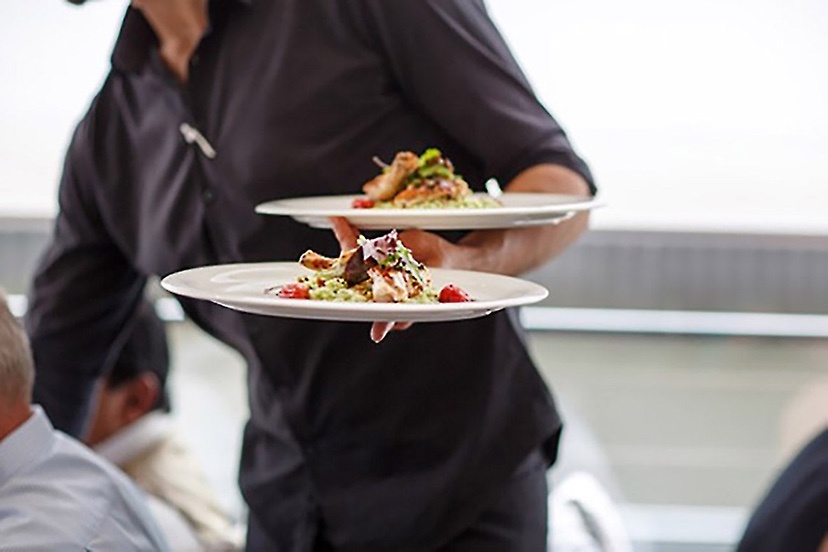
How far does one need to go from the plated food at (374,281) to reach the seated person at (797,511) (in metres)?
0.88

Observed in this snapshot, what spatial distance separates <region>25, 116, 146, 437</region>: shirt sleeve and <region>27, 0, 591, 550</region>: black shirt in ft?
0.89

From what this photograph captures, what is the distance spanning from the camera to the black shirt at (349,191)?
5.40 feet

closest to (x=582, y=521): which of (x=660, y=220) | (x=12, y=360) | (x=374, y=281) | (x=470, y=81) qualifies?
(x=470, y=81)

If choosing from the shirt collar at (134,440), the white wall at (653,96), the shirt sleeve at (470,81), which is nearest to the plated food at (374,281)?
the shirt sleeve at (470,81)

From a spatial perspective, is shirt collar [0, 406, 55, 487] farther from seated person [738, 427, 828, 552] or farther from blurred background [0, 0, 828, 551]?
blurred background [0, 0, 828, 551]

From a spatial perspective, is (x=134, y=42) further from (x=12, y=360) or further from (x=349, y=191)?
(x=12, y=360)

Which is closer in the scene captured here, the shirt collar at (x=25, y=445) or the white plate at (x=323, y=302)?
the white plate at (x=323, y=302)

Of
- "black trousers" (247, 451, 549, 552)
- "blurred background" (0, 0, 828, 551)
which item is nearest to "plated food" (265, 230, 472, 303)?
"black trousers" (247, 451, 549, 552)

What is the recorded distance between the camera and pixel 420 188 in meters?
1.46

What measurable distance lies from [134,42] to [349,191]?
0.35 meters

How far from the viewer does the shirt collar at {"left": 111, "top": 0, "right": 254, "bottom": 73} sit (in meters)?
1.77

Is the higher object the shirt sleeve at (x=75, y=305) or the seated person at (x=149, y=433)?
the shirt sleeve at (x=75, y=305)

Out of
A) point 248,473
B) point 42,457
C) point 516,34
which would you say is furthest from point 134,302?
point 516,34

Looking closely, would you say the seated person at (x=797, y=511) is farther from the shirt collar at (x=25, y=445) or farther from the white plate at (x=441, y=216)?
the shirt collar at (x=25, y=445)
